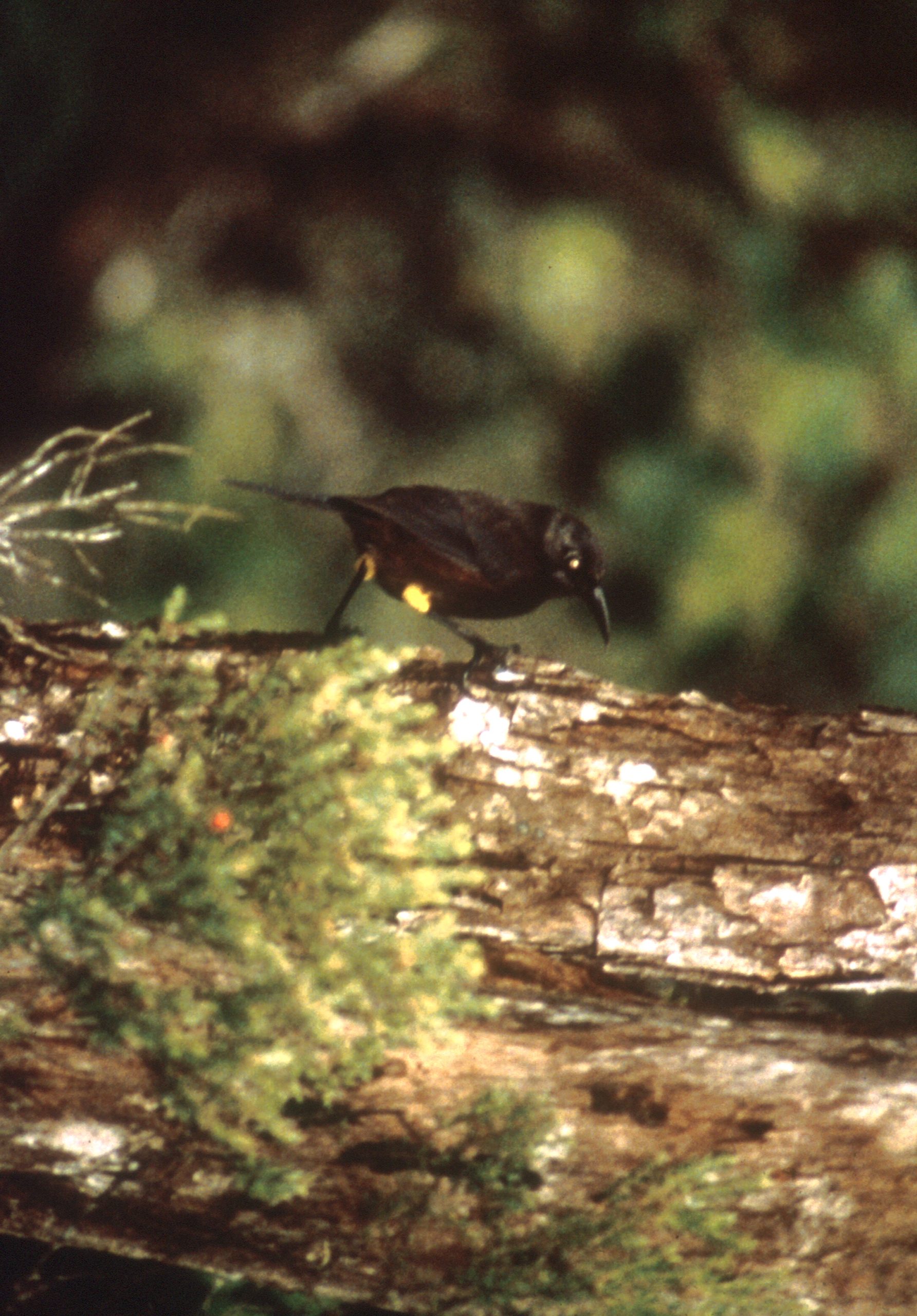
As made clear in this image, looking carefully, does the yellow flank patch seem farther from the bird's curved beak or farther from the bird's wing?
the bird's curved beak

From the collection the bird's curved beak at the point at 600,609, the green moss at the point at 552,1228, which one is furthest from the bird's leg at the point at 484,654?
the green moss at the point at 552,1228

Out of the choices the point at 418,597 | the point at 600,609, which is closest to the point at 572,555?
the point at 600,609

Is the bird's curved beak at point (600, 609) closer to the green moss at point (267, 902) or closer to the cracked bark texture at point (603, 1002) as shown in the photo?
the cracked bark texture at point (603, 1002)

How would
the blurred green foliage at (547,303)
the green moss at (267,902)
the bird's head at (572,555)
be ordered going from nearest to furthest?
the green moss at (267,902) < the bird's head at (572,555) < the blurred green foliage at (547,303)

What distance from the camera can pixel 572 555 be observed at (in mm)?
2496

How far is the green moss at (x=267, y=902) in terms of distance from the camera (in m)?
1.78

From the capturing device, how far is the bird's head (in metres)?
2.49

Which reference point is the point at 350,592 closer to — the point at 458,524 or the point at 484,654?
the point at 458,524

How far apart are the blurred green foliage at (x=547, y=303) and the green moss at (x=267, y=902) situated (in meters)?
0.97

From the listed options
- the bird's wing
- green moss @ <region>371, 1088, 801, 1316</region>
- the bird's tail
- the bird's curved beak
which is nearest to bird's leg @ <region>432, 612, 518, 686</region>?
the bird's wing

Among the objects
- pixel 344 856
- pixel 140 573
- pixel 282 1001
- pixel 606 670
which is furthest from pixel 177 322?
pixel 282 1001

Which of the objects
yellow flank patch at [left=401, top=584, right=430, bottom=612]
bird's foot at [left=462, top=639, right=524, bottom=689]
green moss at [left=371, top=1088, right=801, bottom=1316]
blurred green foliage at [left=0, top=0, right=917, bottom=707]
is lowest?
green moss at [left=371, top=1088, right=801, bottom=1316]

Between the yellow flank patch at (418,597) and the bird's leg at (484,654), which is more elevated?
the yellow flank patch at (418,597)

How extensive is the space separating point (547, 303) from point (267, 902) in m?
1.93
